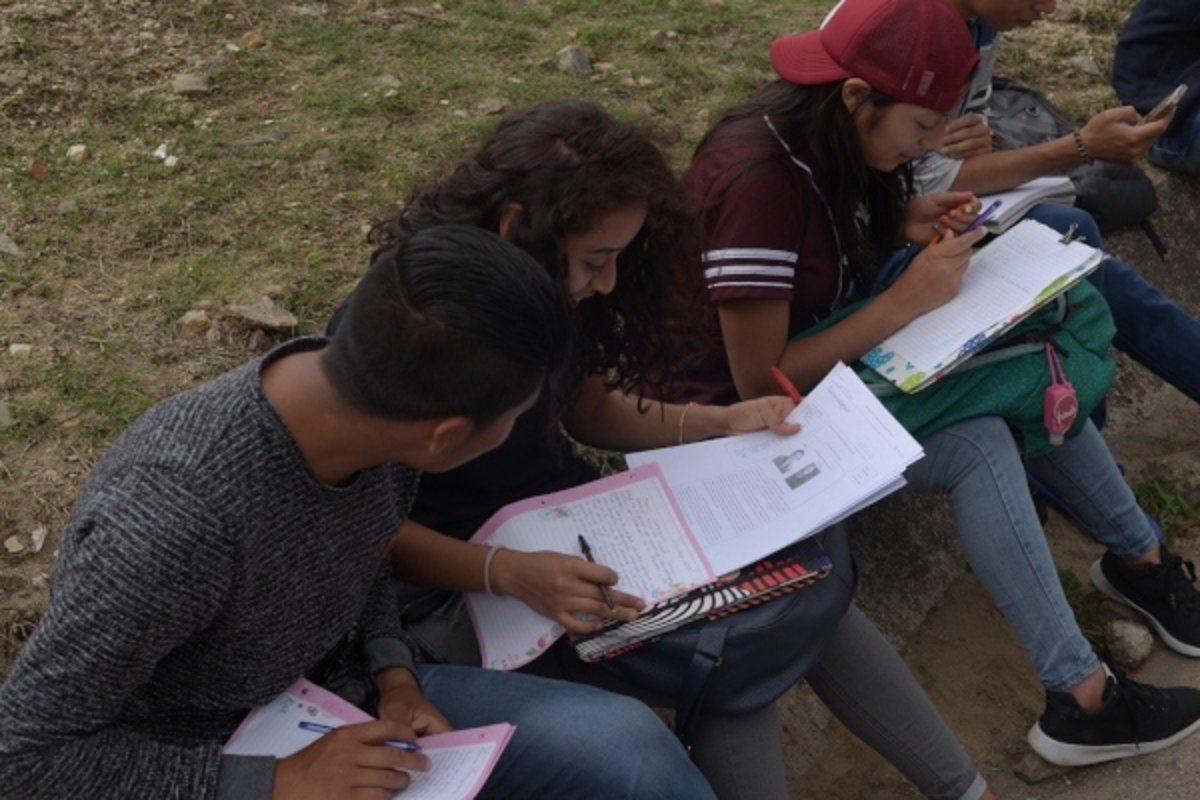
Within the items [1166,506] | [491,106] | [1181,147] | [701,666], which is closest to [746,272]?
[701,666]

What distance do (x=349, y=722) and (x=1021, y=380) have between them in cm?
158

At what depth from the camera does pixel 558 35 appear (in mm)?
4973

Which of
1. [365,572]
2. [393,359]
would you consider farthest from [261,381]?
[365,572]

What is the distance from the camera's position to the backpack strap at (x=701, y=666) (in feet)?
7.47

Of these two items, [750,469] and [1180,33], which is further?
[1180,33]

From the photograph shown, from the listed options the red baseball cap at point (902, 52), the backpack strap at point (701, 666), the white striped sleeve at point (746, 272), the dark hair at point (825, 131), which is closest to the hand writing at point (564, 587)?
the backpack strap at point (701, 666)

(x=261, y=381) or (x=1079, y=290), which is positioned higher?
(x=261, y=381)

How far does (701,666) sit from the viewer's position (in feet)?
7.48

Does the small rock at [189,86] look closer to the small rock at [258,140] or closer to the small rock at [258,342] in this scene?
the small rock at [258,140]

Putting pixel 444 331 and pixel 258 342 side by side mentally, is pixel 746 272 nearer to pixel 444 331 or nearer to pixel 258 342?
pixel 444 331

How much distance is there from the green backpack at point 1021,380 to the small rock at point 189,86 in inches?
89.2

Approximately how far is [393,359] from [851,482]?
962 mm

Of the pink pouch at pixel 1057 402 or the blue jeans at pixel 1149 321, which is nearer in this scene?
the pink pouch at pixel 1057 402

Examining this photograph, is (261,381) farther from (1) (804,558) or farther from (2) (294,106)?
(2) (294,106)
